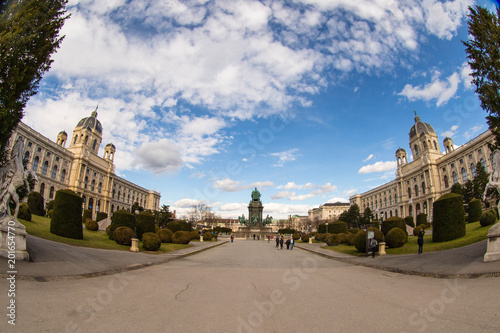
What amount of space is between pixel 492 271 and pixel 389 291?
4.04m

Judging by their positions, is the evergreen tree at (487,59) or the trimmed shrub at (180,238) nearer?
the evergreen tree at (487,59)

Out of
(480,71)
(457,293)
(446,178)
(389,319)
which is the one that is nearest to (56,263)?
(389,319)

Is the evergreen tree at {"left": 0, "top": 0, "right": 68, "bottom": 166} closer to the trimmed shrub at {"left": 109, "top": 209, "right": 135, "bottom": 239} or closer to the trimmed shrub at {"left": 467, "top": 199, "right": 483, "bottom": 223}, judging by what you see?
the trimmed shrub at {"left": 109, "top": 209, "right": 135, "bottom": 239}

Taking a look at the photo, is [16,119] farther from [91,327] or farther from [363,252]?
[363,252]

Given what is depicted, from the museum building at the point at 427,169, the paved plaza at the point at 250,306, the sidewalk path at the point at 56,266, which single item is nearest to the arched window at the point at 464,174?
the museum building at the point at 427,169

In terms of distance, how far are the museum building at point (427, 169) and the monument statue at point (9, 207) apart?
63813 millimetres

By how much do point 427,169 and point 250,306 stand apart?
94906 mm

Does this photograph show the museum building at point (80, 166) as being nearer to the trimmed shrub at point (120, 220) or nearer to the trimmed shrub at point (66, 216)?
the trimmed shrub at point (120, 220)

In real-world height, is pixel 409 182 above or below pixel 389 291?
above

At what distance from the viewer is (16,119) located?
9.40 meters

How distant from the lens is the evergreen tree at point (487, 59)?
11.5m

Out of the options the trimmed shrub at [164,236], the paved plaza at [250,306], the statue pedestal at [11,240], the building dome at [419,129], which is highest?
the building dome at [419,129]

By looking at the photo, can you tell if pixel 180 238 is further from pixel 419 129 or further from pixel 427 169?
pixel 419 129

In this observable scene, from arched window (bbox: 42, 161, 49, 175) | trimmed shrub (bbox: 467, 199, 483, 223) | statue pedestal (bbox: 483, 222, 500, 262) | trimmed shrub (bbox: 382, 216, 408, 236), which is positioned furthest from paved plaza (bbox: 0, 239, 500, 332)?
arched window (bbox: 42, 161, 49, 175)
